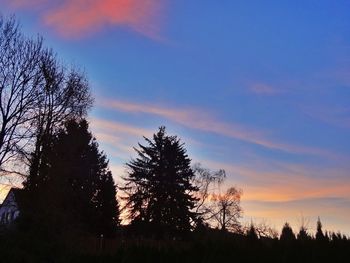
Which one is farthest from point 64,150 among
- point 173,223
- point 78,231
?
point 173,223

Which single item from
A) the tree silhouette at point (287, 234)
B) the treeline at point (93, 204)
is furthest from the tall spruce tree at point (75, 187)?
the tree silhouette at point (287, 234)

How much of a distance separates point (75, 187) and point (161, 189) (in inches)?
436

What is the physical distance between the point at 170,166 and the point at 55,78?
70.4ft

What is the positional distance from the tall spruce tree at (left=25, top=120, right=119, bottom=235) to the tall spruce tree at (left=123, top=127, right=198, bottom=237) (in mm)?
5569

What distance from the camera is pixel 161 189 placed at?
175 ft

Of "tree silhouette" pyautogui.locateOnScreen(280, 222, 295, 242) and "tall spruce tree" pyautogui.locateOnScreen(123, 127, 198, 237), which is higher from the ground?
"tall spruce tree" pyautogui.locateOnScreen(123, 127, 198, 237)

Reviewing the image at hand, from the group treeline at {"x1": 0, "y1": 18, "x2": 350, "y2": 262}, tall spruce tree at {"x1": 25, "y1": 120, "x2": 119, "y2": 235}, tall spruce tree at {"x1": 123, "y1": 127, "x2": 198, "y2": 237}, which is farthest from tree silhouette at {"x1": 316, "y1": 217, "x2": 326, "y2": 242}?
tall spruce tree at {"x1": 123, "y1": 127, "x2": 198, "y2": 237}

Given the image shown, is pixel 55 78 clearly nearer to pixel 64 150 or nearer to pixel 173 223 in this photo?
pixel 64 150

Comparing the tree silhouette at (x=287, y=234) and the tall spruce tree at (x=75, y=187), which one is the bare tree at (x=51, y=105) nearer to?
the tall spruce tree at (x=75, y=187)

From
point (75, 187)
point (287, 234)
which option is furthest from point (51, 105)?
point (287, 234)

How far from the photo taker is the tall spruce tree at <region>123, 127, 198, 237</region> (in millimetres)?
51500

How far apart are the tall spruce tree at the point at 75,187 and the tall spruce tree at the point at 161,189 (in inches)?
219

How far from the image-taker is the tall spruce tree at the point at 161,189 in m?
51.5

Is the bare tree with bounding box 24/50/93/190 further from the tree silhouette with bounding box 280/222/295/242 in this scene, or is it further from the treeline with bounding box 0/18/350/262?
the tree silhouette with bounding box 280/222/295/242
